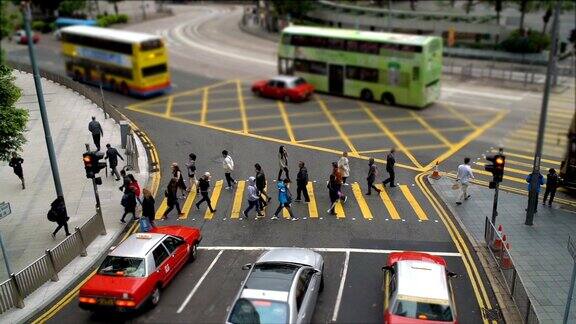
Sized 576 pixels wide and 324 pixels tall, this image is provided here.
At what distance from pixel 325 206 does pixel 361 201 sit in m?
1.47

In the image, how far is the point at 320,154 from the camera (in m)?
26.0

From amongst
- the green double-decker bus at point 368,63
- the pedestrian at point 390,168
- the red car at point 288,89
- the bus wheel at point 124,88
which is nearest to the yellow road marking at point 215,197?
the pedestrian at point 390,168

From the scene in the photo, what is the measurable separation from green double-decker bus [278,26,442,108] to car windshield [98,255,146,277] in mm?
22748

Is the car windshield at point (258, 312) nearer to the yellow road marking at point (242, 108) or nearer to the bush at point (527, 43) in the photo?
the yellow road marking at point (242, 108)

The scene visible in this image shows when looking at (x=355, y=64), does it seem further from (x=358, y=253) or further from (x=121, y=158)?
(x=358, y=253)

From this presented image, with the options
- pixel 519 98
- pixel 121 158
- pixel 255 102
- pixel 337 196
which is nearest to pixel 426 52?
pixel 519 98

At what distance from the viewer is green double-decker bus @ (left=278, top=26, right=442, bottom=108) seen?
107ft

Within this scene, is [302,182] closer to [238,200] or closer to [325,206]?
[325,206]

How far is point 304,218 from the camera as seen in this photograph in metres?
19.4

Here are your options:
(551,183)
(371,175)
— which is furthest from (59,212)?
(551,183)

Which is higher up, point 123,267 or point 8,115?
point 8,115

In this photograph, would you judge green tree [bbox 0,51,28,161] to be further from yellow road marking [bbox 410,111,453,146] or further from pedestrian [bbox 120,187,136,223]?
yellow road marking [bbox 410,111,453,146]

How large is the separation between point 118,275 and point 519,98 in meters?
30.2

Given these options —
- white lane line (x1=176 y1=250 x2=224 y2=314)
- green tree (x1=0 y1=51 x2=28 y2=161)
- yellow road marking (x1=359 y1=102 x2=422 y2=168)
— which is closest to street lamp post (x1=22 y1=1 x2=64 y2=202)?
green tree (x1=0 y1=51 x2=28 y2=161)
